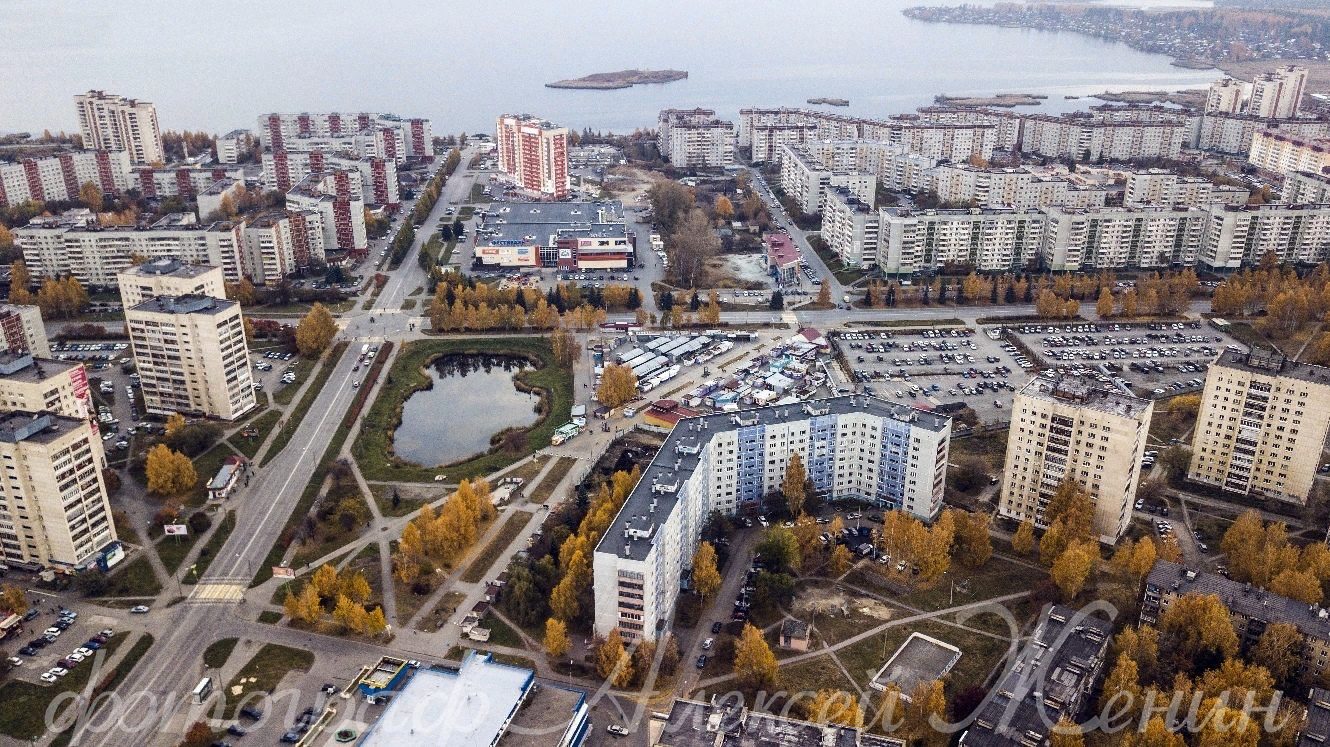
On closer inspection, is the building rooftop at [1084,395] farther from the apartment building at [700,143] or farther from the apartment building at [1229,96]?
the apartment building at [1229,96]

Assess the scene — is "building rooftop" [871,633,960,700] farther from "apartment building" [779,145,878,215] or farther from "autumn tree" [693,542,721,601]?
"apartment building" [779,145,878,215]

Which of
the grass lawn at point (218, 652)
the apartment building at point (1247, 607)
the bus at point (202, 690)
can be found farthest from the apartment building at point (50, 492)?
the apartment building at point (1247, 607)

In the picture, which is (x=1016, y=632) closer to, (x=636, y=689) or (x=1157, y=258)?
(x=636, y=689)

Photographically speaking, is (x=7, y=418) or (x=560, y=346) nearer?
(x=7, y=418)

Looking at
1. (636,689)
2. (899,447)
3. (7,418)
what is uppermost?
(7,418)

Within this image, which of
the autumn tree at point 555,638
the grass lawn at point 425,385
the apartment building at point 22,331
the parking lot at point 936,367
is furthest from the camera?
the parking lot at point 936,367

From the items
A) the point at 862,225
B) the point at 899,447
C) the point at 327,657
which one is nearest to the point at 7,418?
the point at 327,657

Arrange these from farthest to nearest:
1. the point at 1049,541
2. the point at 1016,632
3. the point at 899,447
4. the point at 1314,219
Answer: the point at 1314,219 → the point at 899,447 → the point at 1049,541 → the point at 1016,632

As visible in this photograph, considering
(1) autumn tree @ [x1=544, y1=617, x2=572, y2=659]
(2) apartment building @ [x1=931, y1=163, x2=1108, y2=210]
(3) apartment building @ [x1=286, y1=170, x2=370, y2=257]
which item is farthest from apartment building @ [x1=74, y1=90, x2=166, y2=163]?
(1) autumn tree @ [x1=544, y1=617, x2=572, y2=659]

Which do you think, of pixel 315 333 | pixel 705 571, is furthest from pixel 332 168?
pixel 705 571
